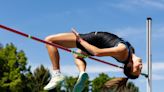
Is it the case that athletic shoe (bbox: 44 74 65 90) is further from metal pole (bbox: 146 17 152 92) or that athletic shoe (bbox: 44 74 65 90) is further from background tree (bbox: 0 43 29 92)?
background tree (bbox: 0 43 29 92)

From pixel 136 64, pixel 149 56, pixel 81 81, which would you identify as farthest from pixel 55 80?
pixel 149 56

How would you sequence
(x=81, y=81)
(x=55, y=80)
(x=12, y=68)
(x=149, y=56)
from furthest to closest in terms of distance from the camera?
1. (x=12, y=68)
2. (x=149, y=56)
3. (x=81, y=81)
4. (x=55, y=80)

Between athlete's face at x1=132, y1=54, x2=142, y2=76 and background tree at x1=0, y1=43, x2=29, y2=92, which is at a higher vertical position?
background tree at x1=0, y1=43, x2=29, y2=92

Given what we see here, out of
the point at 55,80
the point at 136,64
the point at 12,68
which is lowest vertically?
the point at 55,80

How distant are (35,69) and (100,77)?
9997mm

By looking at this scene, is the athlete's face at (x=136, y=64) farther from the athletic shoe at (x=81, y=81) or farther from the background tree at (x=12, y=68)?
the background tree at (x=12, y=68)

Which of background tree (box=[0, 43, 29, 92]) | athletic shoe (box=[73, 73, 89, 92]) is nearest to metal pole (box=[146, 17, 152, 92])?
athletic shoe (box=[73, 73, 89, 92])

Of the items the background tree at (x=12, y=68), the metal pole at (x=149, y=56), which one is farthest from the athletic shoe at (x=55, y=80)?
the background tree at (x=12, y=68)

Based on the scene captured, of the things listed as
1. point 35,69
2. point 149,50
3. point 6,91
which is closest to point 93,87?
point 35,69

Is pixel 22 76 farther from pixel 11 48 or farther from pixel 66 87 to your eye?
pixel 66 87

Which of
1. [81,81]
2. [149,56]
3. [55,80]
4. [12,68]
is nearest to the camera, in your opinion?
[55,80]

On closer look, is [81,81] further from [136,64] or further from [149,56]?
[149,56]

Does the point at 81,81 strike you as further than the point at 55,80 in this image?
Yes

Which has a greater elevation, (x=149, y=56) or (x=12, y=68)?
(x=12, y=68)
